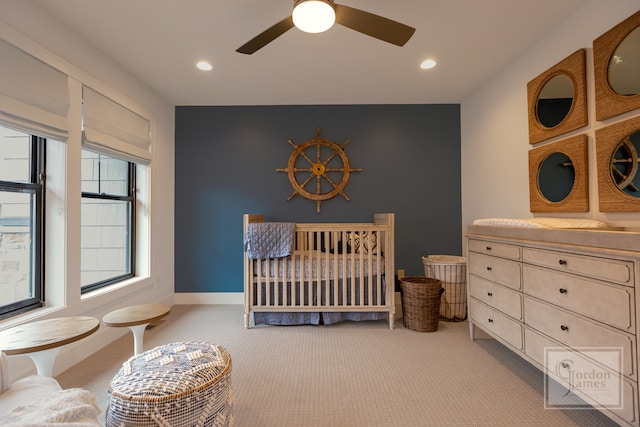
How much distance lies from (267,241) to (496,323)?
6.07ft

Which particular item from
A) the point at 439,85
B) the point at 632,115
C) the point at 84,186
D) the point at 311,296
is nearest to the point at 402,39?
the point at 632,115

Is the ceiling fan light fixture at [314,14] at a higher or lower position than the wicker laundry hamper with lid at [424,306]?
higher

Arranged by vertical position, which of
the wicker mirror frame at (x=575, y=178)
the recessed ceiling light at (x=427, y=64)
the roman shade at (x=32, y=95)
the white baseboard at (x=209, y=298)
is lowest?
the white baseboard at (x=209, y=298)

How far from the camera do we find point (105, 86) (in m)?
2.32

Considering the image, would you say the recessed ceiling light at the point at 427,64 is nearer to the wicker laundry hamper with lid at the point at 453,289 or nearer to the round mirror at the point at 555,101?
the round mirror at the point at 555,101

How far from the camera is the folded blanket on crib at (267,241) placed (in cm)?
259

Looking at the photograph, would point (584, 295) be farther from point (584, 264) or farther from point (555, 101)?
point (555, 101)

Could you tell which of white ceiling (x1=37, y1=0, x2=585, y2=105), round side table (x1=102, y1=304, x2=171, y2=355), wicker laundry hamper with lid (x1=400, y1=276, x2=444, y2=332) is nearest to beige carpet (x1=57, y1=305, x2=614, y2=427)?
wicker laundry hamper with lid (x1=400, y1=276, x2=444, y2=332)

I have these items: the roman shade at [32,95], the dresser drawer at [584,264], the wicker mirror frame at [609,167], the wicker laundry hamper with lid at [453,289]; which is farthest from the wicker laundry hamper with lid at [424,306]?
the roman shade at [32,95]

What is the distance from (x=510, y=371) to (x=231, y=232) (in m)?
2.86

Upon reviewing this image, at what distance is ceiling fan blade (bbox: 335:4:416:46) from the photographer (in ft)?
4.81

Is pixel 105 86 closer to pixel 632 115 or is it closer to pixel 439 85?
pixel 439 85

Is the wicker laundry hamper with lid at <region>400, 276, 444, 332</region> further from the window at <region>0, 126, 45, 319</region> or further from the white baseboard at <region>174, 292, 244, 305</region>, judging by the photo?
the window at <region>0, 126, 45, 319</region>

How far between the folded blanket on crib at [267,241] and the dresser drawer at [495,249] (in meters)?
1.49
